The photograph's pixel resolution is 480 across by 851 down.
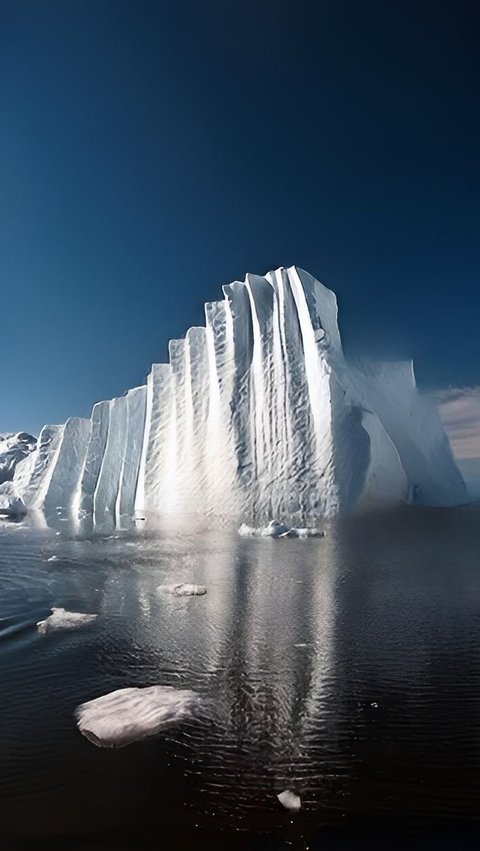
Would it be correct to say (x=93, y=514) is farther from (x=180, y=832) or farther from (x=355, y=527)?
(x=180, y=832)

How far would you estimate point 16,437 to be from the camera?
35.2 m

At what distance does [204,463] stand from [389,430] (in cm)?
734

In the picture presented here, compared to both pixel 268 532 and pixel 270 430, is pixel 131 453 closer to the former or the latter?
pixel 270 430

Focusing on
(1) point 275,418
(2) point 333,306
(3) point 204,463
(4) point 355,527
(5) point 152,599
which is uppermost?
(2) point 333,306

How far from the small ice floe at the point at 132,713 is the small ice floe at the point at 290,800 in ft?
2.93

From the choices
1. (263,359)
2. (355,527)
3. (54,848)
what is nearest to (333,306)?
(263,359)

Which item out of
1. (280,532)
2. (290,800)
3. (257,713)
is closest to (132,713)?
(257,713)

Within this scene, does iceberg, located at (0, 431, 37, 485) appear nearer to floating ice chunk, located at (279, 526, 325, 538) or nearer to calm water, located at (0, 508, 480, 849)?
floating ice chunk, located at (279, 526, 325, 538)

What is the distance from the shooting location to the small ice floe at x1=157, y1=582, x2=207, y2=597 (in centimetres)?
615

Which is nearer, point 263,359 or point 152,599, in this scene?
point 152,599

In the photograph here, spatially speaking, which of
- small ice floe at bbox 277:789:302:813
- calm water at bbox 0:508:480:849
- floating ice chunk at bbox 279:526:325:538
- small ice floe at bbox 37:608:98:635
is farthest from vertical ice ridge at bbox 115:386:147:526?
small ice floe at bbox 277:789:302:813

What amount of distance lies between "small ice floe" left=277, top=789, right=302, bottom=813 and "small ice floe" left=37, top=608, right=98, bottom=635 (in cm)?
319

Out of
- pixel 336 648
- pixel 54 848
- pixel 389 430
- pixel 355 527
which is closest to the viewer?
pixel 54 848

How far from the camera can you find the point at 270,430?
15.8 metres
